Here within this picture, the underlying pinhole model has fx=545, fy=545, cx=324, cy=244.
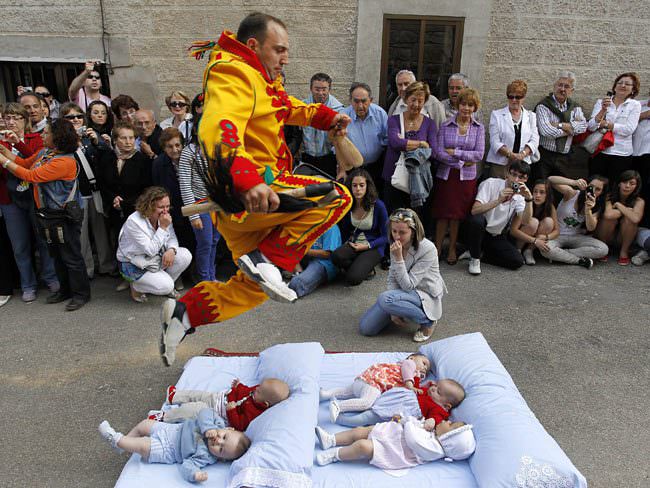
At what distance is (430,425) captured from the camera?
2.96m

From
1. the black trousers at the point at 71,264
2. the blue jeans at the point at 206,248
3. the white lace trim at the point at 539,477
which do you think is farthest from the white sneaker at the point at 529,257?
the black trousers at the point at 71,264

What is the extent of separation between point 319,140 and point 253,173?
3.37 metres

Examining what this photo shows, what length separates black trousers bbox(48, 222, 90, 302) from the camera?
470 centimetres

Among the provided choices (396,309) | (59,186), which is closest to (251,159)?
(396,309)

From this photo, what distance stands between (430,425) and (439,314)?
1.41m

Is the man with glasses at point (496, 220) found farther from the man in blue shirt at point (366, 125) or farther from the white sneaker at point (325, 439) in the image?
the white sneaker at point (325, 439)

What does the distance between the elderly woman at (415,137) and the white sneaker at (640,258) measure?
2380 millimetres

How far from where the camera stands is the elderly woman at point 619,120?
576 centimetres

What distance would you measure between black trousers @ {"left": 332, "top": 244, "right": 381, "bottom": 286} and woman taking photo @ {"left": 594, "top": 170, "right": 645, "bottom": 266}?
8.53ft

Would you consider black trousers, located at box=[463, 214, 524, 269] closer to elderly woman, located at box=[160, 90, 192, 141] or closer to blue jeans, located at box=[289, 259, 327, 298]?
blue jeans, located at box=[289, 259, 327, 298]

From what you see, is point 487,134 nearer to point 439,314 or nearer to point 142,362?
point 439,314

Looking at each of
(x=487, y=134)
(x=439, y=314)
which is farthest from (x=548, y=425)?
(x=487, y=134)

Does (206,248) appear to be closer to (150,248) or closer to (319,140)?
(150,248)

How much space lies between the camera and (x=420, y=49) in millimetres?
6332
